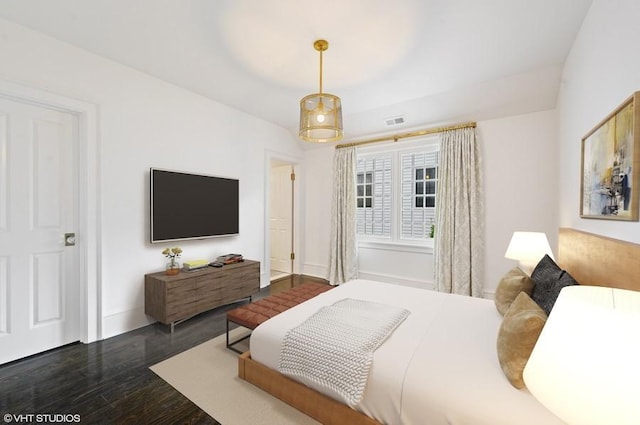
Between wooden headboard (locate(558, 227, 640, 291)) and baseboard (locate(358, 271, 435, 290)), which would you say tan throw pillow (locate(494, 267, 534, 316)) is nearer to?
wooden headboard (locate(558, 227, 640, 291))

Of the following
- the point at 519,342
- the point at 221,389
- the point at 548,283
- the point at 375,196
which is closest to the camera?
the point at 519,342

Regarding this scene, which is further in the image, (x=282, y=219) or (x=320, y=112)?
(x=282, y=219)

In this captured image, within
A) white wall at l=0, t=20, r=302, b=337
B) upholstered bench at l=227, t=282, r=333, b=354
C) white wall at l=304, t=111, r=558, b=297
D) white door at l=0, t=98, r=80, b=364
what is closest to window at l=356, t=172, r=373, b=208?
white wall at l=304, t=111, r=558, b=297

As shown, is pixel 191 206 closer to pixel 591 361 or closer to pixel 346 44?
pixel 346 44

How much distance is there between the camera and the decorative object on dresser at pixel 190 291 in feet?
8.96

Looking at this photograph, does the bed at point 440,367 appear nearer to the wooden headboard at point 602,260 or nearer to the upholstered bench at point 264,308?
the wooden headboard at point 602,260

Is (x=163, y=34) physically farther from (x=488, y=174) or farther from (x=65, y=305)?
(x=488, y=174)

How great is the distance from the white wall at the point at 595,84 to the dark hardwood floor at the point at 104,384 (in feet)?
9.27

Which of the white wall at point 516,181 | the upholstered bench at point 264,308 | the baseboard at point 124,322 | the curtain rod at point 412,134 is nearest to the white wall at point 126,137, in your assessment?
the baseboard at point 124,322

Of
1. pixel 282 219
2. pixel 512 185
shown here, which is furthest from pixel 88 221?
pixel 512 185

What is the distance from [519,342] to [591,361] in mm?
696

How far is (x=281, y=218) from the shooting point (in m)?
5.47

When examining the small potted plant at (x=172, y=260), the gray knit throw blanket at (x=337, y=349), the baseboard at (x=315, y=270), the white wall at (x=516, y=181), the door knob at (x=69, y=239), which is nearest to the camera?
the gray knit throw blanket at (x=337, y=349)

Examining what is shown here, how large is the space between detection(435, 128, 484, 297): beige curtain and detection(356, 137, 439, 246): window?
273 millimetres
